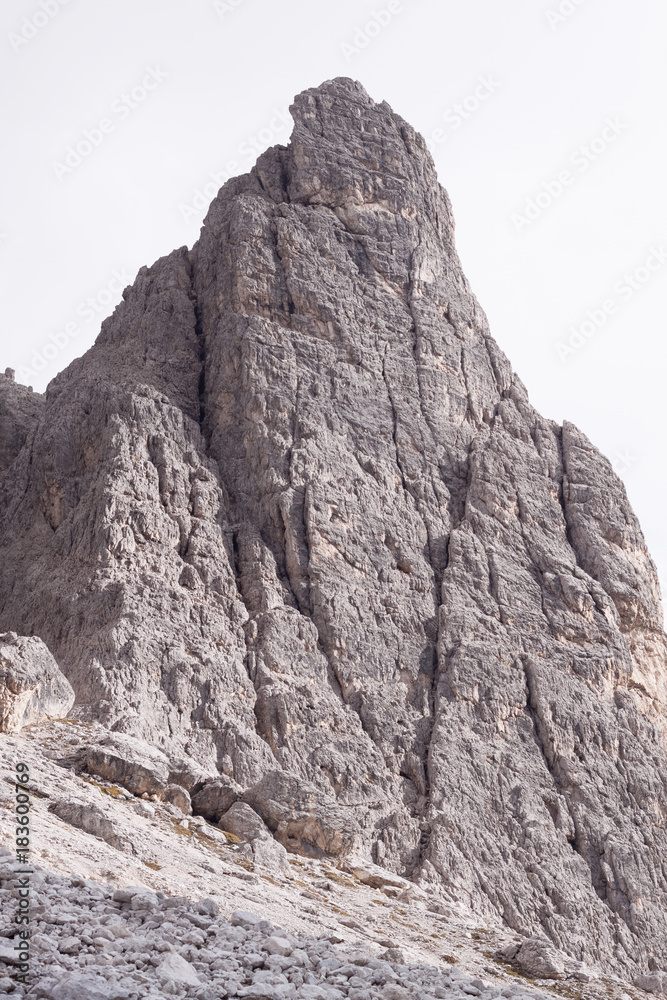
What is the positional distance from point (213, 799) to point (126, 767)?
329 cm

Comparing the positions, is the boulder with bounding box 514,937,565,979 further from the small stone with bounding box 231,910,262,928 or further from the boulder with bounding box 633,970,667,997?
the small stone with bounding box 231,910,262,928

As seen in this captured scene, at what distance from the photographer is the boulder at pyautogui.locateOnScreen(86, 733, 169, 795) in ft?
107

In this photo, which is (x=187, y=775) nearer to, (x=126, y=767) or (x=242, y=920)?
(x=126, y=767)

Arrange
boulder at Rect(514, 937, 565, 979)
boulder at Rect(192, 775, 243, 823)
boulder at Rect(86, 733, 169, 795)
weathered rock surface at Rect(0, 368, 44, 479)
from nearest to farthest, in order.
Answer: boulder at Rect(514, 937, 565, 979)
boulder at Rect(86, 733, 169, 795)
boulder at Rect(192, 775, 243, 823)
weathered rock surface at Rect(0, 368, 44, 479)

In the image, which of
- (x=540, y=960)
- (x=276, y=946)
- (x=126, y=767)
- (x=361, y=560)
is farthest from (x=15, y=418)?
(x=276, y=946)

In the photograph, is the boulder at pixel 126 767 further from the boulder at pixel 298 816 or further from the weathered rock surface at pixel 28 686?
the boulder at pixel 298 816

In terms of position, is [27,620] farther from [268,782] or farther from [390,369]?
[390,369]

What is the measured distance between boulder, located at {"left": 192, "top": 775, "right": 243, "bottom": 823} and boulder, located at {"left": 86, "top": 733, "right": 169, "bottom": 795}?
1.30 m

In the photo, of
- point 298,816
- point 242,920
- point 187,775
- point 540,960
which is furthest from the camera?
point 298,816

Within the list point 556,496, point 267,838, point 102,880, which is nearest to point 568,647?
point 556,496

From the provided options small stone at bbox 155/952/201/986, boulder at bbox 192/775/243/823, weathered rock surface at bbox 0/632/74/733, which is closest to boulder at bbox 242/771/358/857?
boulder at bbox 192/775/243/823

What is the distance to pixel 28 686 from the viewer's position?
1335 inches

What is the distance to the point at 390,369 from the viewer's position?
54.4 metres

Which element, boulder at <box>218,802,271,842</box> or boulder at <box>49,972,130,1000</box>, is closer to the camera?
boulder at <box>49,972,130,1000</box>
